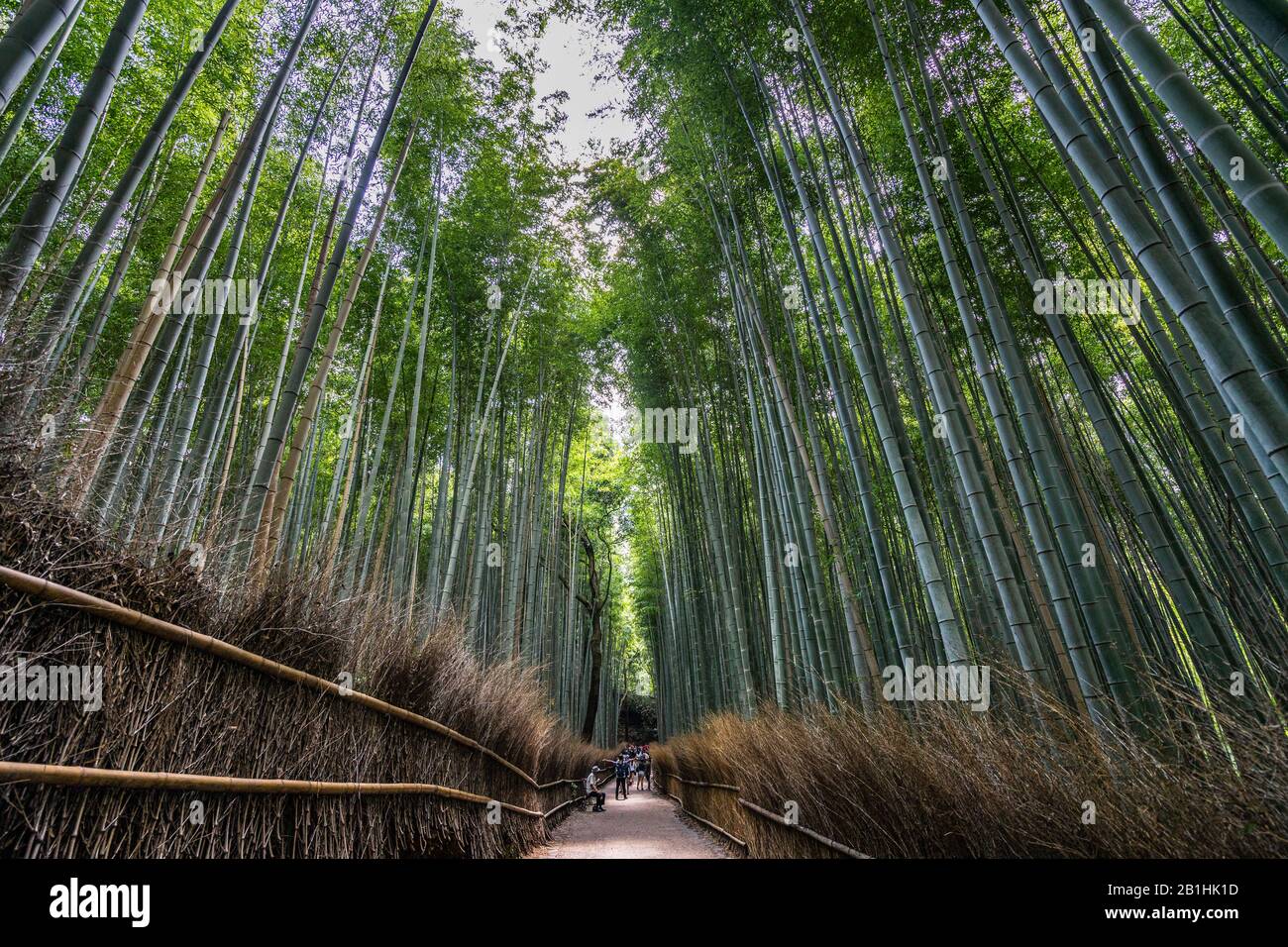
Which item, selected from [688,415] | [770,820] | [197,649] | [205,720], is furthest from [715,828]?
[197,649]

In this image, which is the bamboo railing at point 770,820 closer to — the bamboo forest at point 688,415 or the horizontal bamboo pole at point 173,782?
the bamboo forest at point 688,415

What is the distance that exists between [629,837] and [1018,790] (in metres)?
5.48

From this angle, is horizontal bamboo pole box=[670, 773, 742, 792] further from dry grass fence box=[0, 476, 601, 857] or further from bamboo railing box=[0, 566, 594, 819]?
bamboo railing box=[0, 566, 594, 819]

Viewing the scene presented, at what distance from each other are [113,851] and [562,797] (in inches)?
297

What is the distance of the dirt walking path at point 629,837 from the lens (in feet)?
15.8

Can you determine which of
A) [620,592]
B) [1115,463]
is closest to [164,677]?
[1115,463]

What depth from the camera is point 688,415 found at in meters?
7.82

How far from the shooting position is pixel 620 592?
64.9 ft

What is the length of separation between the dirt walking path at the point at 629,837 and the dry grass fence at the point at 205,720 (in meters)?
2.24

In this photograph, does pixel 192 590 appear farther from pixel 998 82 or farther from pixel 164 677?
pixel 998 82

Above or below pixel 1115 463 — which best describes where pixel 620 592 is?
above
